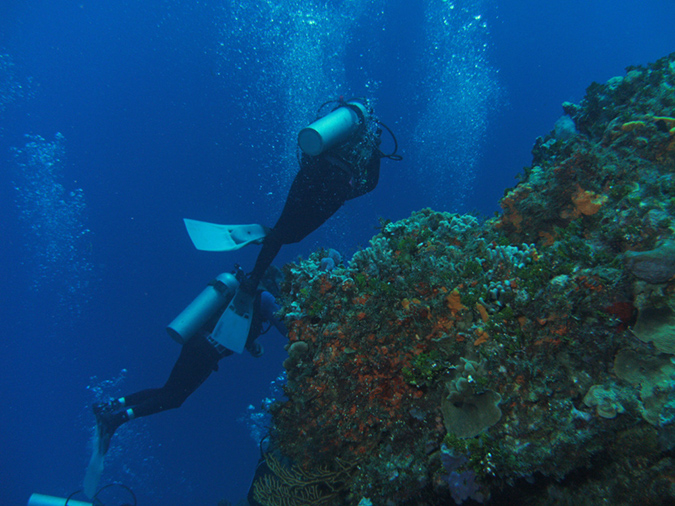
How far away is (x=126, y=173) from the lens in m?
48.0

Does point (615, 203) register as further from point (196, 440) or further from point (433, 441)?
point (196, 440)

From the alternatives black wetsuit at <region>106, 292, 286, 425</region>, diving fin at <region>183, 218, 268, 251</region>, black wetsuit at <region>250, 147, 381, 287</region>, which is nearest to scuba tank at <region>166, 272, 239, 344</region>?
black wetsuit at <region>106, 292, 286, 425</region>

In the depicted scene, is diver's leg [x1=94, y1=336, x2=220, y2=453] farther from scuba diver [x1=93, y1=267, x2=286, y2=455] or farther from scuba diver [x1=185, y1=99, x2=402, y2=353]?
scuba diver [x1=185, y1=99, x2=402, y2=353]

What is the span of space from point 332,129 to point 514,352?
4.97 metres

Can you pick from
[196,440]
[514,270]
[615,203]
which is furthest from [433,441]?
[196,440]

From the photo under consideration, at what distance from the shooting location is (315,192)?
21.6ft

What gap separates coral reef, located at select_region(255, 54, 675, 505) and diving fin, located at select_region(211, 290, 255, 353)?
8.67 feet

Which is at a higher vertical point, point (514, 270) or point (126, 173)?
point (126, 173)

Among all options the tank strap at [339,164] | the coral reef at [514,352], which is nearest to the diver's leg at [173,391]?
the coral reef at [514,352]

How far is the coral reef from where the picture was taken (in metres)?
2.04

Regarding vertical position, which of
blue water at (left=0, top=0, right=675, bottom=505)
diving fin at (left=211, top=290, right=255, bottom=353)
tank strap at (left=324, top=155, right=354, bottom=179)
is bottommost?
diving fin at (left=211, top=290, right=255, bottom=353)

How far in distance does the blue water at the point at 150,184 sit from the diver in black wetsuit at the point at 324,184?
3325cm

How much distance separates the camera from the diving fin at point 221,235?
6.10m

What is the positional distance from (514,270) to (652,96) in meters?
4.99
